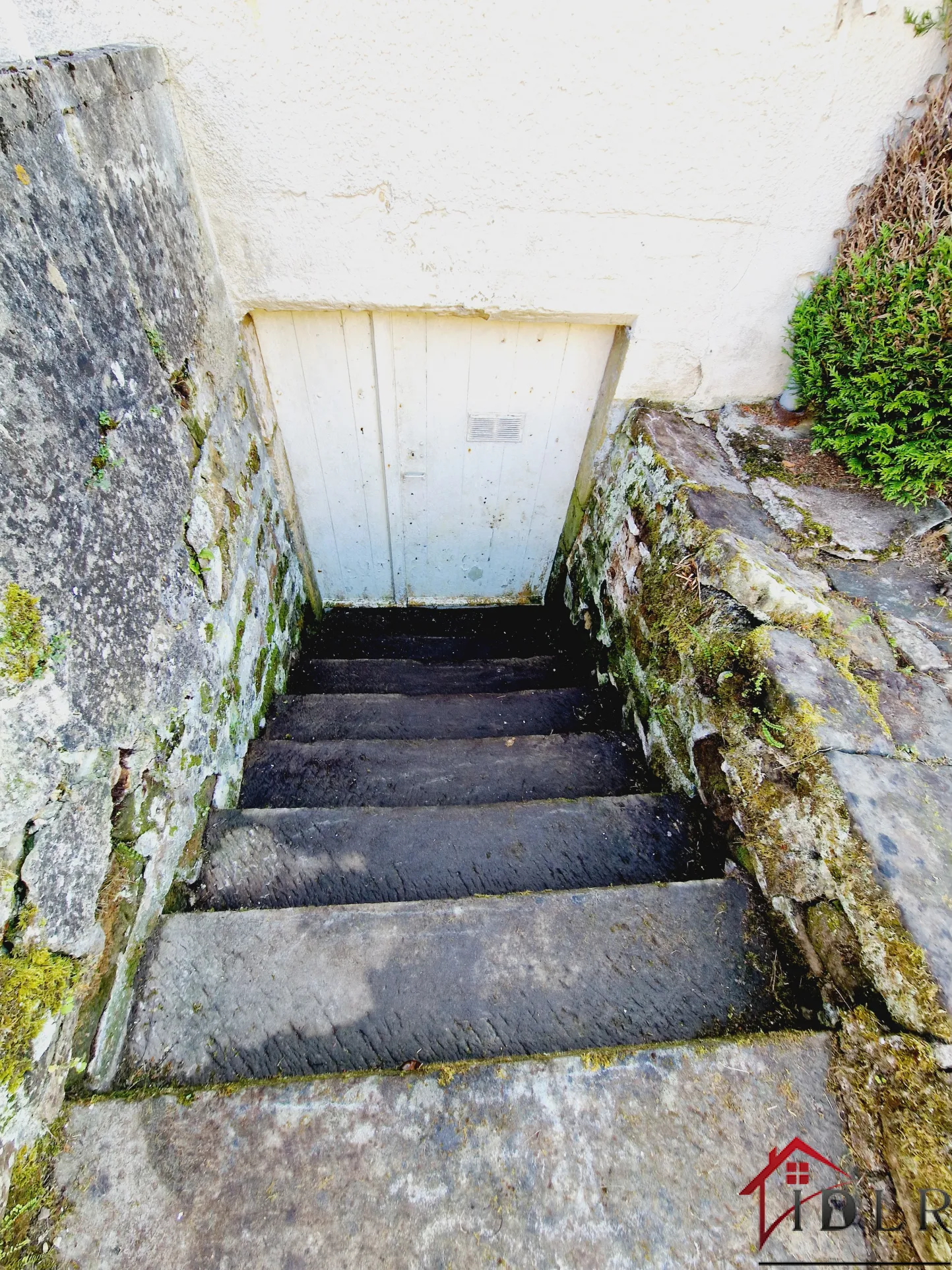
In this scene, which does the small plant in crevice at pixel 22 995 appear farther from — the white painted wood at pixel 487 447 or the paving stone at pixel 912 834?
the white painted wood at pixel 487 447

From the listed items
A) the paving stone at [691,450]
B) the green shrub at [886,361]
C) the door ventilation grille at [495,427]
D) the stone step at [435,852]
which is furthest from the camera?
the door ventilation grille at [495,427]

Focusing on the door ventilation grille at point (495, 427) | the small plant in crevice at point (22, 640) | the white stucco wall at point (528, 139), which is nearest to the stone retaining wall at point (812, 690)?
the door ventilation grille at point (495, 427)

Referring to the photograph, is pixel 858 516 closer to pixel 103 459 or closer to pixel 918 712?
pixel 918 712

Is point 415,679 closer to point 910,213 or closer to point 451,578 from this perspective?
point 451,578

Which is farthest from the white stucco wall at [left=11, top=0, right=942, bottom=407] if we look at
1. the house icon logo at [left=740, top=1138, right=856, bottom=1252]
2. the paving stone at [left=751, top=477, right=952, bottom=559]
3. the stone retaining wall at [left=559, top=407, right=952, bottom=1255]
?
the house icon logo at [left=740, top=1138, right=856, bottom=1252]

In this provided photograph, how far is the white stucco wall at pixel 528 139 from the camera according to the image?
1931 mm

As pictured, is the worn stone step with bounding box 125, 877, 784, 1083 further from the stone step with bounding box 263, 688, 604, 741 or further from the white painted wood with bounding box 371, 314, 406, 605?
the white painted wood with bounding box 371, 314, 406, 605

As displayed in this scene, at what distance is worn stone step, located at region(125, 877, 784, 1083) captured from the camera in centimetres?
149

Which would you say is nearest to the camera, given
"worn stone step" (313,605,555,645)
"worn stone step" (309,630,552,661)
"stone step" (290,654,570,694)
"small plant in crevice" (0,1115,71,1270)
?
"small plant in crevice" (0,1115,71,1270)

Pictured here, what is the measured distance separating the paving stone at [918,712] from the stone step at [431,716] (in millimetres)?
1319

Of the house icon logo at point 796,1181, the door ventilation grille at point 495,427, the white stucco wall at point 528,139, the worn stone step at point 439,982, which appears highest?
the white stucco wall at point 528,139

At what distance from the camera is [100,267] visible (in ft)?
5.04

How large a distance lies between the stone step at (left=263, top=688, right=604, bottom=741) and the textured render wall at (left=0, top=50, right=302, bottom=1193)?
63cm

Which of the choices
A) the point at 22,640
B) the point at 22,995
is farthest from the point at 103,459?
the point at 22,995
